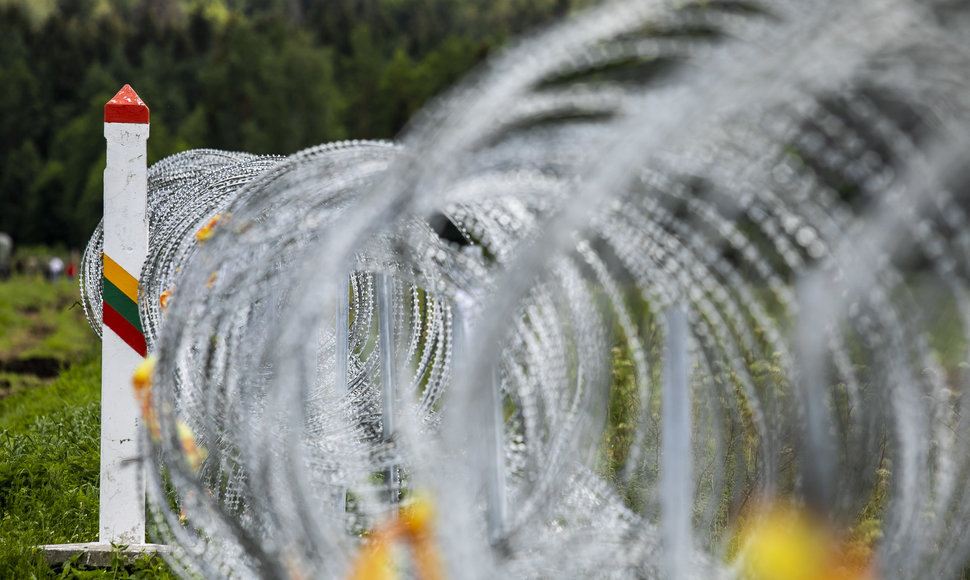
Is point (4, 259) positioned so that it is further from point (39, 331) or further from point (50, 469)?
point (50, 469)

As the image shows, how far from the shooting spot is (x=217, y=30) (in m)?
75.9

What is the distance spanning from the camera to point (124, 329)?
5379 millimetres

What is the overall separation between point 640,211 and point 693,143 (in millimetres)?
364

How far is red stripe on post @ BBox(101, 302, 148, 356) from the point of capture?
5352 millimetres

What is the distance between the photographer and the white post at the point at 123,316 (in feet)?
17.2

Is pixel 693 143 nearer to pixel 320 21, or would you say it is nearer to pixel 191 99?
pixel 191 99

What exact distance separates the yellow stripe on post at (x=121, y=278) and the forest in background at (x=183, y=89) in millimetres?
37443

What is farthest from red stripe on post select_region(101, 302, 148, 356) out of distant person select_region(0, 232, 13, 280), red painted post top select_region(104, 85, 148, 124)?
distant person select_region(0, 232, 13, 280)

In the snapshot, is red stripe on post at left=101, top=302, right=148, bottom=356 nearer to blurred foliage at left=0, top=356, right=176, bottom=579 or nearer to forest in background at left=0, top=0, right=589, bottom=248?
blurred foliage at left=0, top=356, right=176, bottom=579

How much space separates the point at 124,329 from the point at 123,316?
66 mm

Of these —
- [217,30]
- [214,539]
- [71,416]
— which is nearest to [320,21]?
[217,30]

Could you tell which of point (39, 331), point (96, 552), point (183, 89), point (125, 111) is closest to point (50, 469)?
point (96, 552)

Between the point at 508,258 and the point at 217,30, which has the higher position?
the point at 217,30

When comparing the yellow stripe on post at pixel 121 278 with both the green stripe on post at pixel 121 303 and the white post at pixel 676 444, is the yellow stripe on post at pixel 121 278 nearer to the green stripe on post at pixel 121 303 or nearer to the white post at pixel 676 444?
the green stripe on post at pixel 121 303
